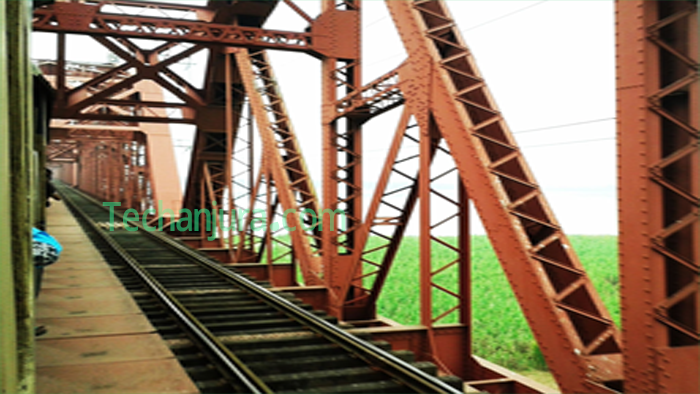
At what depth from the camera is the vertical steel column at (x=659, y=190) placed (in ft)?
14.1

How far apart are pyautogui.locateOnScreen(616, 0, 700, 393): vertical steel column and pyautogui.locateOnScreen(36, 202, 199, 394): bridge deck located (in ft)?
11.4

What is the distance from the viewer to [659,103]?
14.6 feet

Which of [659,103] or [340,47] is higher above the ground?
[340,47]

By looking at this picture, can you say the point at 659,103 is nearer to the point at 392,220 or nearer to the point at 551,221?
the point at 551,221

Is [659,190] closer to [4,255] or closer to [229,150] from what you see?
[4,255]

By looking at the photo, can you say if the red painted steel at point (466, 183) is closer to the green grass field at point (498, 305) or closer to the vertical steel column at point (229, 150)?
the vertical steel column at point (229, 150)

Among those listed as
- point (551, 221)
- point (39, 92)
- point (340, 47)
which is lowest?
point (551, 221)

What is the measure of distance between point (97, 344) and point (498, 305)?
777 inches

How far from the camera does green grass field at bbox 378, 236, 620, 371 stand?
22531 millimetres

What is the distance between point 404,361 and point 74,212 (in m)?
24.8

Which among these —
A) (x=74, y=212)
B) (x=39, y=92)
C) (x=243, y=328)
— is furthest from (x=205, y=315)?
(x=74, y=212)

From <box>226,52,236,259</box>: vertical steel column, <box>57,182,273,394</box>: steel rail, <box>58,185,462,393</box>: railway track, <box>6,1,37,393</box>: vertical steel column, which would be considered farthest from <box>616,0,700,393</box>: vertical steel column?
<box>226,52,236,259</box>: vertical steel column

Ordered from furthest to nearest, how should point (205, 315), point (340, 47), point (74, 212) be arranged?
point (74, 212) < point (340, 47) < point (205, 315)

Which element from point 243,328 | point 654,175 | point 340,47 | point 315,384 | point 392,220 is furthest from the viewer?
point 340,47
